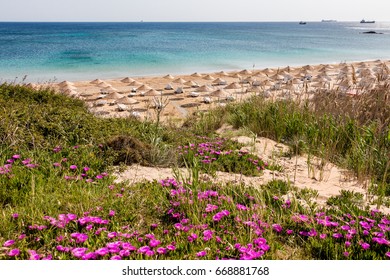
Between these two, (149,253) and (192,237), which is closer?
(149,253)

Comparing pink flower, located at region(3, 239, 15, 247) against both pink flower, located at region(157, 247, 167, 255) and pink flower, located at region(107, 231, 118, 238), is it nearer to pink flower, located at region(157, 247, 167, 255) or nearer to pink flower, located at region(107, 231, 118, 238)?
pink flower, located at region(107, 231, 118, 238)

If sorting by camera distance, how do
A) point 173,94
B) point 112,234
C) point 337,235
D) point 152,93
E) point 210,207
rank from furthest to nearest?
point 173,94, point 152,93, point 210,207, point 337,235, point 112,234

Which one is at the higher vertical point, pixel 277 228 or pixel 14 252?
pixel 14 252

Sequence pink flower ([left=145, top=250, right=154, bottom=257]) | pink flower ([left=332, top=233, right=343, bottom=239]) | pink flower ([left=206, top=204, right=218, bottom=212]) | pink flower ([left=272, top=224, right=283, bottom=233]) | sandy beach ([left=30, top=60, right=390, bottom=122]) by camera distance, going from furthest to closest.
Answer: sandy beach ([left=30, top=60, right=390, bottom=122]) < pink flower ([left=206, top=204, right=218, bottom=212]) < pink flower ([left=272, top=224, right=283, bottom=233]) < pink flower ([left=332, top=233, right=343, bottom=239]) < pink flower ([left=145, top=250, right=154, bottom=257])

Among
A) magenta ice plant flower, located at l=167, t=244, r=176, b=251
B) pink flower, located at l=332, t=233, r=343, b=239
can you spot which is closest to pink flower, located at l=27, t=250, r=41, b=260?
magenta ice plant flower, located at l=167, t=244, r=176, b=251

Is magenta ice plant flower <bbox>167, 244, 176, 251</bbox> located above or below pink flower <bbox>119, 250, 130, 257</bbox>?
below

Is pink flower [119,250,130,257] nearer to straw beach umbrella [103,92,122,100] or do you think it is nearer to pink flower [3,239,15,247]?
pink flower [3,239,15,247]

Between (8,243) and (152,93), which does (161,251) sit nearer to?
(8,243)

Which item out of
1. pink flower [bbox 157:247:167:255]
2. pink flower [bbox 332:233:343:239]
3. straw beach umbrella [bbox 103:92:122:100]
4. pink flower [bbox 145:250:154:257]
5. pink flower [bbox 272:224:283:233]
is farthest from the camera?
straw beach umbrella [bbox 103:92:122:100]

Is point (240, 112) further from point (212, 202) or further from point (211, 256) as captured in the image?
point (211, 256)

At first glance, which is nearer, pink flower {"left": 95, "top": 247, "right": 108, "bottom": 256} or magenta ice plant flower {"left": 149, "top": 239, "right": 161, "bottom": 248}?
pink flower {"left": 95, "top": 247, "right": 108, "bottom": 256}

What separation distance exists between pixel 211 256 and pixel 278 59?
4394 cm

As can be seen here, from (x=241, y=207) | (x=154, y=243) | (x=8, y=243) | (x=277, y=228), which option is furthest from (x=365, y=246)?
(x=8, y=243)

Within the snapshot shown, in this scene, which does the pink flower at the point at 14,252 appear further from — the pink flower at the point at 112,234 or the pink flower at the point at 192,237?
the pink flower at the point at 192,237
